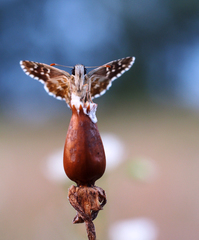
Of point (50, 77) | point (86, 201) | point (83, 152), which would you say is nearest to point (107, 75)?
point (50, 77)

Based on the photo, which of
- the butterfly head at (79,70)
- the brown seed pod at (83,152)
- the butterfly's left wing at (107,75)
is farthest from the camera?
the butterfly's left wing at (107,75)

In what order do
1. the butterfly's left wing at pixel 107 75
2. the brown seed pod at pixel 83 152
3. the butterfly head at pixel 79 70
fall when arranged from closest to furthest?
the brown seed pod at pixel 83 152
the butterfly head at pixel 79 70
the butterfly's left wing at pixel 107 75

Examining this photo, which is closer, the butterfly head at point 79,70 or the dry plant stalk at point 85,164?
the dry plant stalk at point 85,164

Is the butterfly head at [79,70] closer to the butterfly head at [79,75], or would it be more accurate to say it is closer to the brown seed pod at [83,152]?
the butterfly head at [79,75]

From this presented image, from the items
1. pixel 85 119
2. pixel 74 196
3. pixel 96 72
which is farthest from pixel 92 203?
pixel 96 72

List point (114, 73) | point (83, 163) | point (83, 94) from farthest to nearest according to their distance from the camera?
point (114, 73), point (83, 94), point (83, 163)

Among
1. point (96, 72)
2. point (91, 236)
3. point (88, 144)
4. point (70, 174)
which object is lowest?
point (91, 236)

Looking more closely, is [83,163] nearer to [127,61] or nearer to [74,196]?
[74,196]

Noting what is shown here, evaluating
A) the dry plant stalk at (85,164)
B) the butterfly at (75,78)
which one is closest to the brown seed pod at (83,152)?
the dry plant stalk at (85,164)

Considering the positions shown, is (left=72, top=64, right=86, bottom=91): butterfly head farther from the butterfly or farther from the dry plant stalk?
the dry plant stalk
